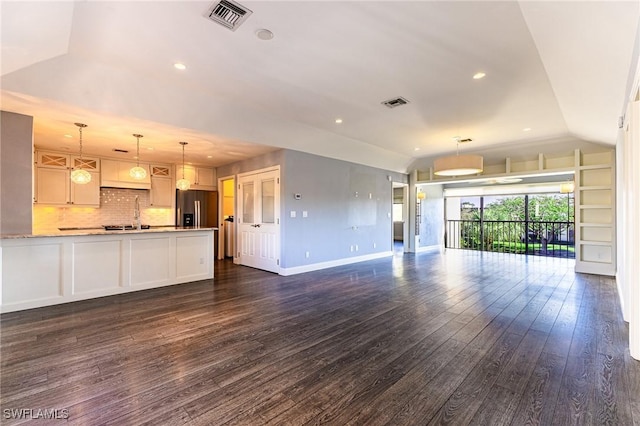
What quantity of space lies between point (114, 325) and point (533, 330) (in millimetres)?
4557

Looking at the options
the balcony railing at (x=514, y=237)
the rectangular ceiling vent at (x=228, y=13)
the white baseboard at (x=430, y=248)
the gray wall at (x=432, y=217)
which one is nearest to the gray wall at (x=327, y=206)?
the white baseboard at (x=430, y=248)

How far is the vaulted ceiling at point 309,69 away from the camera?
7.43 ft

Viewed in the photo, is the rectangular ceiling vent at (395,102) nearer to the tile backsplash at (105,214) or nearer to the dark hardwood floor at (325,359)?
the dark hardwood floor at (325,359)

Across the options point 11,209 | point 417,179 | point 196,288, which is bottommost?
point 196,288

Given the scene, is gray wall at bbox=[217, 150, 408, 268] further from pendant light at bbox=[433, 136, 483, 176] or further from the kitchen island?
pendant light at bbox=[433, 136, 483, 176]

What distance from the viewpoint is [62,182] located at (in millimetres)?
5848

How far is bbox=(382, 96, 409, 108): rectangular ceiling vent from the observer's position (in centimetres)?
→ 399

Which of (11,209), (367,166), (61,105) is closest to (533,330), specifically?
(367,166)

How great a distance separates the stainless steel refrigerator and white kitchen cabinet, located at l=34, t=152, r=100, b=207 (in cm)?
168

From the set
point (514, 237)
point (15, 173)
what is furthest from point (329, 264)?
point (514, 237)

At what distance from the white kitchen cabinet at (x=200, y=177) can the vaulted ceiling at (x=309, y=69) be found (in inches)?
80.6

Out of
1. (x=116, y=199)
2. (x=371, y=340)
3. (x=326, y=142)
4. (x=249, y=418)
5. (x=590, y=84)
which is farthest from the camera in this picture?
(x=116, y=199)

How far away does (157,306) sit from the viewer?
12.4ft

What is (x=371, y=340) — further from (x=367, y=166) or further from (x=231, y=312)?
(x=367, y=166)
